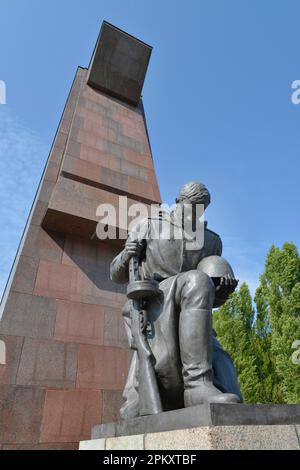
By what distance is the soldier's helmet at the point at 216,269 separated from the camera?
2855 mm

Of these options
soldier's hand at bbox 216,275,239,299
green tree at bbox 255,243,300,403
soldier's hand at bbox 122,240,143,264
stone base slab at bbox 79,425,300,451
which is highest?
green tree at bbox 255,243,300,403

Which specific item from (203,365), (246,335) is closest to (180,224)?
(203,365)

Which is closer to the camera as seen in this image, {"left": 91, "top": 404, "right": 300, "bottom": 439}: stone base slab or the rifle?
{"left": 91, "top": 404, "right": 300, "bottom": 439}: stone base slab

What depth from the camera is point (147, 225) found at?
340 cm

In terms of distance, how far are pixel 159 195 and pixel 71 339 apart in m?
3.49

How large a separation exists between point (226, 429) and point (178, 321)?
1010 mm

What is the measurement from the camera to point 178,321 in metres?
2.57

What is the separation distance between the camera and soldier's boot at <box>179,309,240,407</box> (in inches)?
86.0

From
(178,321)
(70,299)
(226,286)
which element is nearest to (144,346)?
(178,321)

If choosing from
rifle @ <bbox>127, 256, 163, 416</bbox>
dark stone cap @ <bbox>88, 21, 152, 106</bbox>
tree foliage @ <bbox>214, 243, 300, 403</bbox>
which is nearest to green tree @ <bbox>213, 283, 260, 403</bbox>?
tree foliage @ <bbox>214, 243, 300, 403</bbox>

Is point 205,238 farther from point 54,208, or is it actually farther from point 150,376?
point 54,208

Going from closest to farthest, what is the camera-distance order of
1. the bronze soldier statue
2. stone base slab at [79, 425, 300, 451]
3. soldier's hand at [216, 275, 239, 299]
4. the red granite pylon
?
1. stone base slab at [79, 425, 300, 451]
2. the bronze soldier statue
3. soldier's hand at [216, 275, 239, 299]
4. the red granite pylon

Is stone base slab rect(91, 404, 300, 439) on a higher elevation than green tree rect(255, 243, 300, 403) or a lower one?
lower

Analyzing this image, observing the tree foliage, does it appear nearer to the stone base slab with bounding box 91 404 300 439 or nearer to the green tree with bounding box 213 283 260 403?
the green tree with bounding box 213 283 260 403
